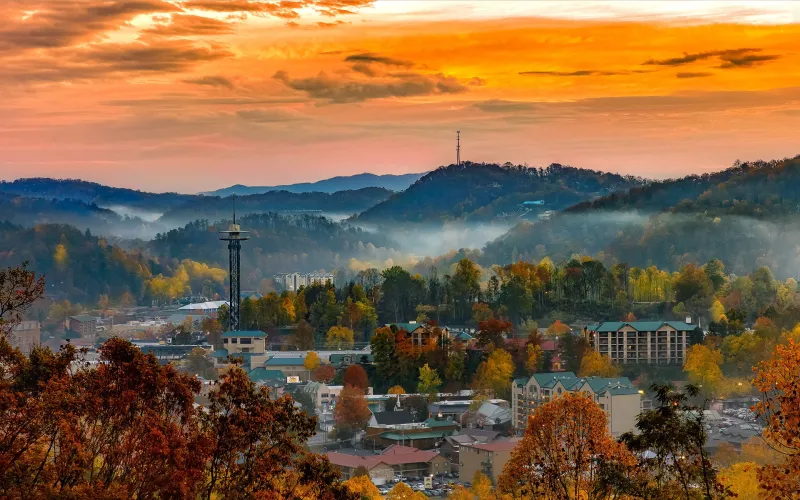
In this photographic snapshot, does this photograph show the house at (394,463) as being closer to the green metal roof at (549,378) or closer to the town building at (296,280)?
the green metal roof at (549,378)

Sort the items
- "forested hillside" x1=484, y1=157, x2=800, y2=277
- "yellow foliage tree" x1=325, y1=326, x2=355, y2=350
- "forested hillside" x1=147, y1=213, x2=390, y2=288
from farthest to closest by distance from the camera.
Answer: "forested hillside" x1=147, y1=213, x2=390, y2=288 → "forested hillside" x1=484, y1=157, x2=800, y2=277 → "yellow foliage tree" x1=325, y1=326, x2=355, y2=350

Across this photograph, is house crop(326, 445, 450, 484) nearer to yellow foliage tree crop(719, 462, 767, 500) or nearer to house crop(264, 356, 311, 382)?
yellow foliage tree crop(719, 462, 767, 500)

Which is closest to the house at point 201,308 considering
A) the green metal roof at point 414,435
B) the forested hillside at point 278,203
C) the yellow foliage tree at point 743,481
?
the green metal roof at point 414,435

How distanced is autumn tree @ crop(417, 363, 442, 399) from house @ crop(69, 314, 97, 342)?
35839mm

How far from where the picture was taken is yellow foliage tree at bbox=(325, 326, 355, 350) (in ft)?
185

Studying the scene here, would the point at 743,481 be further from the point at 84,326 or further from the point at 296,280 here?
the point at 296,280

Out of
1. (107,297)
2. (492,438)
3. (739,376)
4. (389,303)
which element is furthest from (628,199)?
(492,438)

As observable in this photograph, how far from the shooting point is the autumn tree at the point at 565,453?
18.0 metres

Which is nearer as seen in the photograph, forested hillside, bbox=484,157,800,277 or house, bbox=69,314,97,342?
house, bbox=69,314,97,342

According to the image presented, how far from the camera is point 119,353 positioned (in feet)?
51.2

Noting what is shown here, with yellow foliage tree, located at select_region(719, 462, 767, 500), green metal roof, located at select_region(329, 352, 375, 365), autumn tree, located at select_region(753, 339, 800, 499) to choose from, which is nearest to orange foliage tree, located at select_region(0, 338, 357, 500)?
autumn tree, located at select_region(753, 339, 800, 499)

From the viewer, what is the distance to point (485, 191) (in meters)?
164

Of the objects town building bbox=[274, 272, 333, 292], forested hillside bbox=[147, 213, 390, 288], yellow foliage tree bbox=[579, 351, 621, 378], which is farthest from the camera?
forested hillside bbox=[147, 213, 390, 288]

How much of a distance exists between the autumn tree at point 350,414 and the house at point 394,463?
12.0 feet
